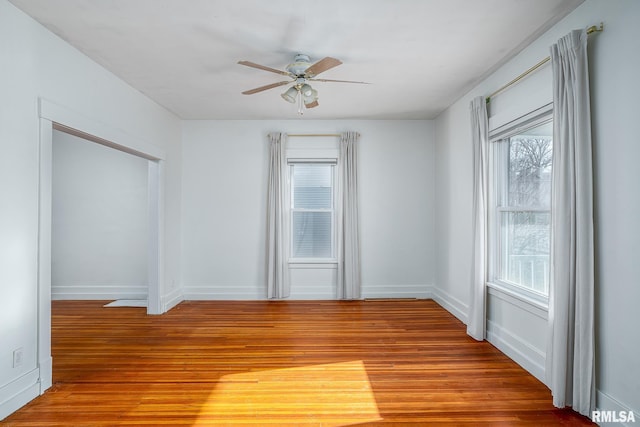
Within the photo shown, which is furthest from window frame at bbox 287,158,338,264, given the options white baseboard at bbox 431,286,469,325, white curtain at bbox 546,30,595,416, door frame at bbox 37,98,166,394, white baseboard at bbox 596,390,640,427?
white baseboard at bbox 596,390,640,427

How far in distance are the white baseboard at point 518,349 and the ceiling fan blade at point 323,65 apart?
2.81 meters

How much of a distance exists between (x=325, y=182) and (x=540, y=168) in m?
3.05

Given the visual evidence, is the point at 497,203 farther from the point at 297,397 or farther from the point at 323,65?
the point at 297,397

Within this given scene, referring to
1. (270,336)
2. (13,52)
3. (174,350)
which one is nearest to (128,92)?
(13,52)

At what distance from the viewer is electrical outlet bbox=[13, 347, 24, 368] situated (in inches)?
91.2

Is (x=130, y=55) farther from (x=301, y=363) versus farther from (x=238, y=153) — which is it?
(x=301, y=363)

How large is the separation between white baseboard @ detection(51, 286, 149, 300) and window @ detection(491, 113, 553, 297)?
496cm

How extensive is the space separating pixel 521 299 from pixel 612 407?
1023 millimetres

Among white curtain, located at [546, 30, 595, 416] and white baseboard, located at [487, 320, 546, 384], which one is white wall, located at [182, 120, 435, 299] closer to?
white baseboard, located at [487, 320, 546, 384]

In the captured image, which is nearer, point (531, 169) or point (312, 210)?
point (531, 169)

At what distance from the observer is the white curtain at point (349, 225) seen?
5.11m

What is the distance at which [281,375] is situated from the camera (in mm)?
2803

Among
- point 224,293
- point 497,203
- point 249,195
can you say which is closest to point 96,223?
point 224,293

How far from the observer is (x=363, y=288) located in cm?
524
